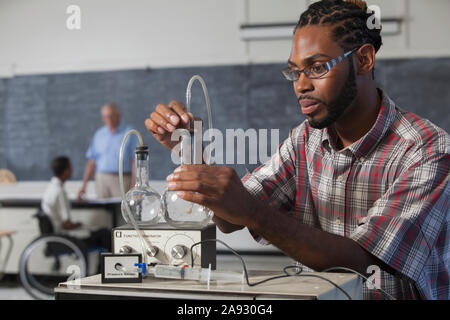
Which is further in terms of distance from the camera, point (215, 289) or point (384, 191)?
point (384, 191)

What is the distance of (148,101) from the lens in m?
4.95

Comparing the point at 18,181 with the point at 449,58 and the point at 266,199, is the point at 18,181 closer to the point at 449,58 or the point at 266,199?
the point at 449,58

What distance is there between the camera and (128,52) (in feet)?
16.5

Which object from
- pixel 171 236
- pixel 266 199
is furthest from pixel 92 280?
pixel 266 199

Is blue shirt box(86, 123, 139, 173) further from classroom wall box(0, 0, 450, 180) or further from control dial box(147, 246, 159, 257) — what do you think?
control dial box(147, 246, 159, 257)

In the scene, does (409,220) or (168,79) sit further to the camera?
(168,79)

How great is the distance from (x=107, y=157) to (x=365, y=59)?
3.68 meters

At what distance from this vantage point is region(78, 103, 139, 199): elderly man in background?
4.67 meters

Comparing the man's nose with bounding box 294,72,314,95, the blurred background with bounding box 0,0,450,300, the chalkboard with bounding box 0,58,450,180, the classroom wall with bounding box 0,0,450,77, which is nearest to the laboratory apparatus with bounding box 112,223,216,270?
the man's nose with bounding box 294,72,314,95

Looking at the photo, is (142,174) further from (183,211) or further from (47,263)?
(47,263)

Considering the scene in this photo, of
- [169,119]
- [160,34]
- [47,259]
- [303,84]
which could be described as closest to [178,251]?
[169,119]

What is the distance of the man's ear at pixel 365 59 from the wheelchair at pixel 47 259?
309 cm

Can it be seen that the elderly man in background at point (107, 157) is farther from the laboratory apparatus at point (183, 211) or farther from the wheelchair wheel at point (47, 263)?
the laboratory apparatus at point (183, 211)
